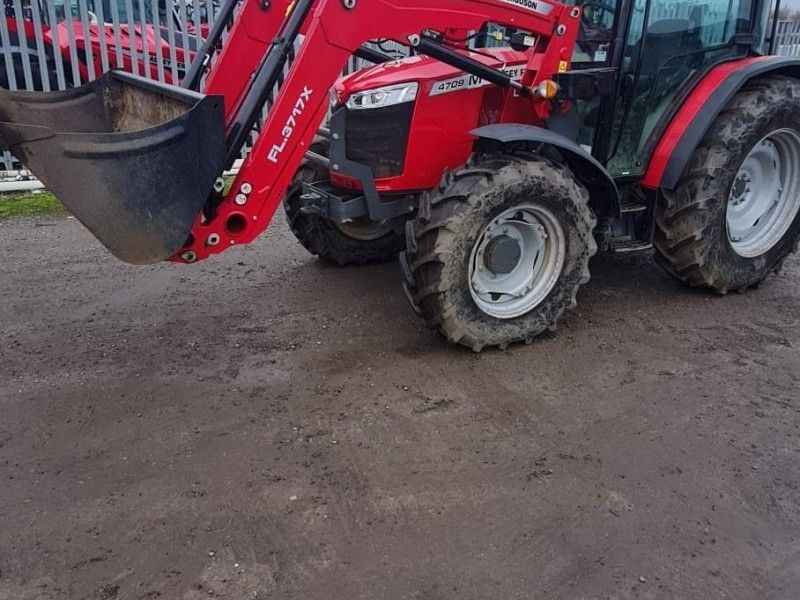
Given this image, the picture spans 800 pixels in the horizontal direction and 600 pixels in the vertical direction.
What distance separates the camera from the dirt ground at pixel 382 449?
8.15ft

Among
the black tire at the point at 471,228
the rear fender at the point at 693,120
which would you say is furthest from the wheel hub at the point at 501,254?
the rear fender at the point at 693,120

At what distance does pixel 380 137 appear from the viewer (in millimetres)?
3965

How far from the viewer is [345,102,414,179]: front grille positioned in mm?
3924

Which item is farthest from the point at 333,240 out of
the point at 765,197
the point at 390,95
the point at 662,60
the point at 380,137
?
the point at 765,197

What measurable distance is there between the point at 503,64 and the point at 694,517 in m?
2.58

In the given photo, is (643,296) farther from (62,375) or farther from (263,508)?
(62,375)

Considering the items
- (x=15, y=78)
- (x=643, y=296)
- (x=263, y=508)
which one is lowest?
(x=263, y=508)

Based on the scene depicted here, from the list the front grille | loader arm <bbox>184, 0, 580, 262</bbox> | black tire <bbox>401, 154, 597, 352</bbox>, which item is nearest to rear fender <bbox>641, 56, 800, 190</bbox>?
black tire <bbox>401, 154, 597, 352</bbox>

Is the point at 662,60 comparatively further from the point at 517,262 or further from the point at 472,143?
the point at 517,262

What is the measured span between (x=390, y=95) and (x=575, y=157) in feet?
3.56

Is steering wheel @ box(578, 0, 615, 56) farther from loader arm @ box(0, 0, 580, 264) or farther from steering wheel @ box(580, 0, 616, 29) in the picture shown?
loader arm @ box(0, 0, 580, 264)

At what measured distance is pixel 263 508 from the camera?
276 cm

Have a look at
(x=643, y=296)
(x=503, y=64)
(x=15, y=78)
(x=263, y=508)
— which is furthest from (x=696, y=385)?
(x=15, y=78)

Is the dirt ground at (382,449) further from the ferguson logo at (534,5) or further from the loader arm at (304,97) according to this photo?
the ferguson logo at (534,5)
